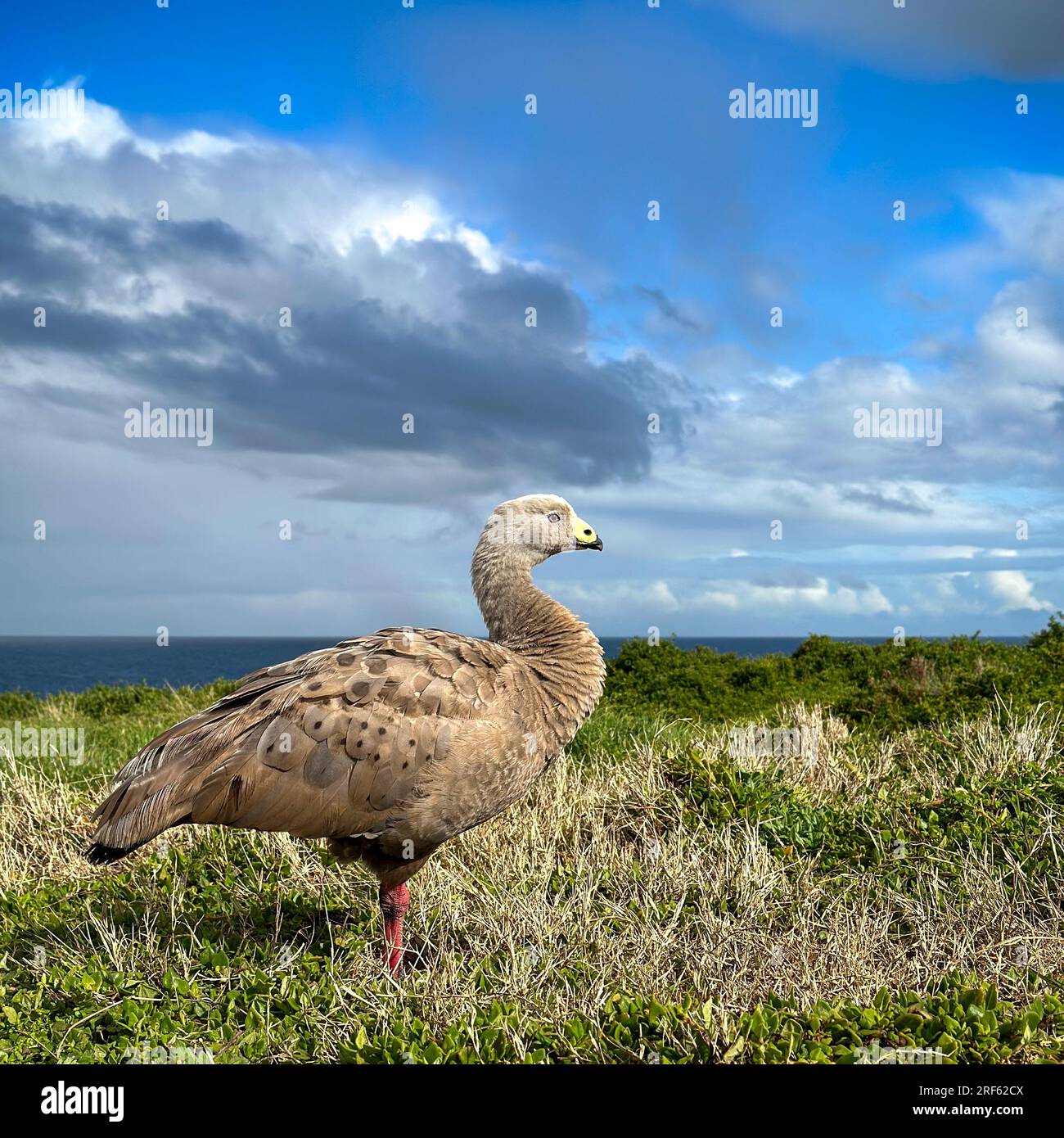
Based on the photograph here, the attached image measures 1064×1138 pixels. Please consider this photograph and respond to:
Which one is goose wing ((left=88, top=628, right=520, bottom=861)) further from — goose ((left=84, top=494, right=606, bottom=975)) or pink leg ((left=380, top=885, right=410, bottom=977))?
pink leg ((left=380, top=885, right=410, bottom=977))

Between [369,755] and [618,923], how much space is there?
172 centimetres

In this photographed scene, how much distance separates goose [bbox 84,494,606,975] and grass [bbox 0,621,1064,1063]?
0.61m

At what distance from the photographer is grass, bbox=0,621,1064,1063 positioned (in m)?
4.20

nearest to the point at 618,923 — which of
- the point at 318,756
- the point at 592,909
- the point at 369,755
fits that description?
the point at 592,909

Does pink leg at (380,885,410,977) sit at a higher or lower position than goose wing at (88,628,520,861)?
lower

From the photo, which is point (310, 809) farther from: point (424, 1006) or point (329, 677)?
point (424, 1006)

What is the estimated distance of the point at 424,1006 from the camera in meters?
4.64

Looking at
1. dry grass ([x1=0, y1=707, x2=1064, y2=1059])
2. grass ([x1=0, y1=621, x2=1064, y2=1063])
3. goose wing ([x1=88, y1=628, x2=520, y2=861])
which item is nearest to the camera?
grass ([x1=0, y1=621, x2=1064, y2=1063])

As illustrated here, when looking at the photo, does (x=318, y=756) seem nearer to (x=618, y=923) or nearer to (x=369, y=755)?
(x=369, y=755)

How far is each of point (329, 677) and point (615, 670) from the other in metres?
9.51

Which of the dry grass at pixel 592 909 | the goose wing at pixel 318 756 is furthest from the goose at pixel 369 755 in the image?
the dry grass at pixel 592 909

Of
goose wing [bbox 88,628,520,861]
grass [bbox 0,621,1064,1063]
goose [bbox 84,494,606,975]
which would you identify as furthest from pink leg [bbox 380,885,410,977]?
goose wing [bbox 88,628,520,861]

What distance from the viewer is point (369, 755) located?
5125mm

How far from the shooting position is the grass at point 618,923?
420 cm
